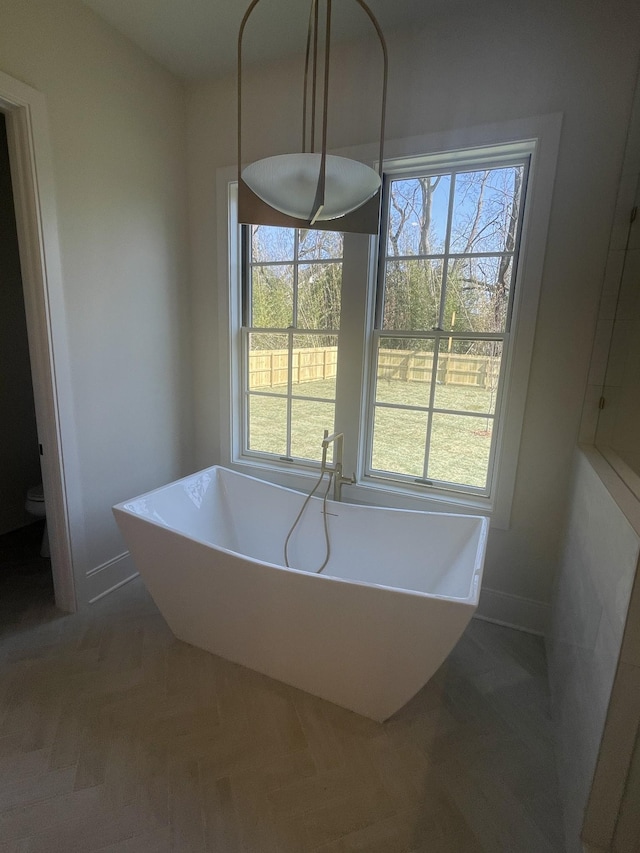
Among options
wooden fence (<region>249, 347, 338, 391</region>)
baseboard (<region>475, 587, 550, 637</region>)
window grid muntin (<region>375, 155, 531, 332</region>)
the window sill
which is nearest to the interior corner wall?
wooden fence (<region>249, 347, 338, 391</region>)

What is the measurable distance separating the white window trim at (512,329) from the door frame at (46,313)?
89 centimetres

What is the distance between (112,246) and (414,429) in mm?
1873

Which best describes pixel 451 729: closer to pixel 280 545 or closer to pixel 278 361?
pixel 280 545

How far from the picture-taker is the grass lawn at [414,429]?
2.09 metres

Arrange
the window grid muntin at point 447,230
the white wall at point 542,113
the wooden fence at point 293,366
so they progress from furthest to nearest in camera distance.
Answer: the wooden fence at point 293,366, the window grid muntin at point 447,230, the white wall at point 542,113

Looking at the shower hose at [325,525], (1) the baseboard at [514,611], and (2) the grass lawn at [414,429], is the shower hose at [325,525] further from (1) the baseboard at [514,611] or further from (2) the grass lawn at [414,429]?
(1) the baseboard at [514,611]

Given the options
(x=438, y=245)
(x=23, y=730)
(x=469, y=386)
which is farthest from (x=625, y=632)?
(x=23, y=730)

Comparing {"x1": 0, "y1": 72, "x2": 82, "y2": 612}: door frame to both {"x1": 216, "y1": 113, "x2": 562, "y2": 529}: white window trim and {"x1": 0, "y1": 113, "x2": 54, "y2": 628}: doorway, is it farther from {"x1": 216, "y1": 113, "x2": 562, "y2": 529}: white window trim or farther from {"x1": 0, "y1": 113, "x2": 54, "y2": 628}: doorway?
{"x1": 216, "y1": 113, "x2": 562, "y2": 529}: white window trim

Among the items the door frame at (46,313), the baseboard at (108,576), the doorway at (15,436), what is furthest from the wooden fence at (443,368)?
the doorway at (15,436)

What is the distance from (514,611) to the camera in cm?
207

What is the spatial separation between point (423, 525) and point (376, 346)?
0.99m

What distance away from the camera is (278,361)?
8.22 feet

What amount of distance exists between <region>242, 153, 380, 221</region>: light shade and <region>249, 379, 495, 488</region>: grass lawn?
1.25 meters

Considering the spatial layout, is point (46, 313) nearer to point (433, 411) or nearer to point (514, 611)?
point (433, 411)
